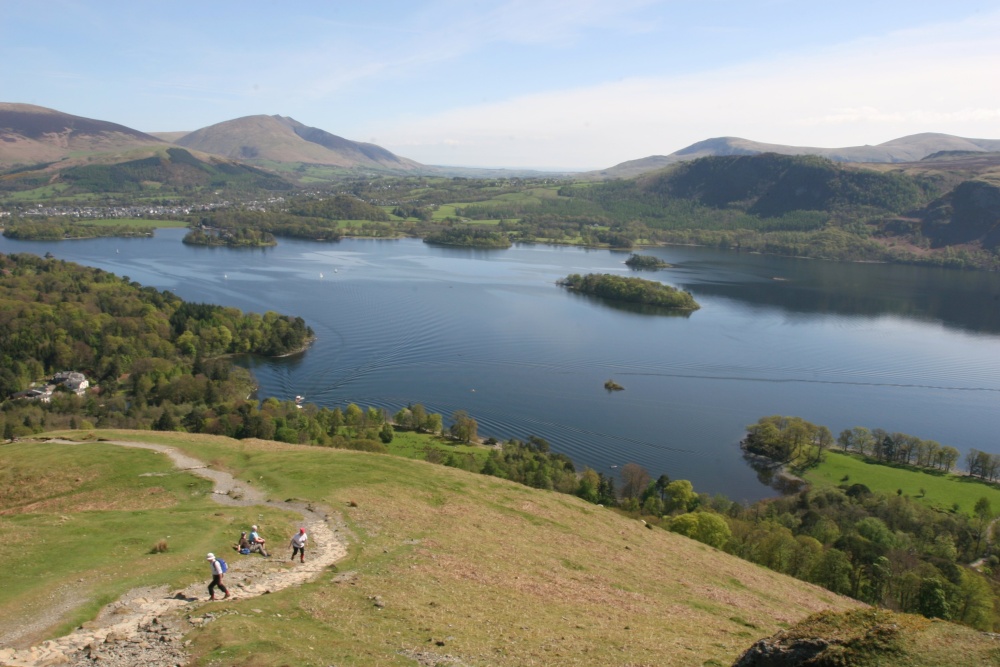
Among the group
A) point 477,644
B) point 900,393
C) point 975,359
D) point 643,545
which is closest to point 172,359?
point 643,545

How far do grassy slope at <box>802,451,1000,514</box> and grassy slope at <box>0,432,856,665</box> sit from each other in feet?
141

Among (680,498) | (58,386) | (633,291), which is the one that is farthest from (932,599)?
(633,291)

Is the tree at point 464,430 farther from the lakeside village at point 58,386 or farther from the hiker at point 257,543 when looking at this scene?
the lakeside village at point 58,386

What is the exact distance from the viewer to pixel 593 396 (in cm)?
9044

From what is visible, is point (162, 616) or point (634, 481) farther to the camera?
point (634, 481)

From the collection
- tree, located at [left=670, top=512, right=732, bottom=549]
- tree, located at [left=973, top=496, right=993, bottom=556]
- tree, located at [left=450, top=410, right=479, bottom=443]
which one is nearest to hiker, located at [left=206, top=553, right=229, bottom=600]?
tree, located at [left=670, top=512, right=732, bottom=549]

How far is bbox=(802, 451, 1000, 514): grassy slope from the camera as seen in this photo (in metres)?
65.4

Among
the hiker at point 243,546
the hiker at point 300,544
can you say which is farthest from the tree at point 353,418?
the hiker at point 300,544

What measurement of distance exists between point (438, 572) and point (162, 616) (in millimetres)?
8782

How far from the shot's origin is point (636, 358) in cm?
10912

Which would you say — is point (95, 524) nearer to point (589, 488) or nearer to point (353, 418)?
point (589, 488)

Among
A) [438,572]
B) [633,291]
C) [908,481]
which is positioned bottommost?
[908,481]

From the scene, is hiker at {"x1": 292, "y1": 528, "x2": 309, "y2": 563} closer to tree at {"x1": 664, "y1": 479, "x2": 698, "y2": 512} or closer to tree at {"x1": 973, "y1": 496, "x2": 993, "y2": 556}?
tree at {"x1": 664, "y1": 479, "x2": 698, "y2": 512}

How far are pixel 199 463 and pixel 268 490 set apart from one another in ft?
20.1
